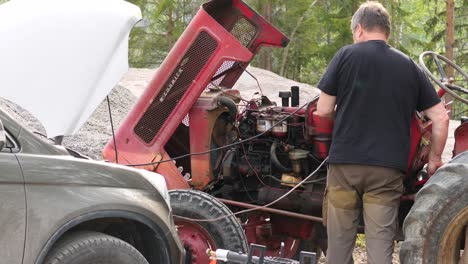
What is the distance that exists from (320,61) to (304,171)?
18.9m

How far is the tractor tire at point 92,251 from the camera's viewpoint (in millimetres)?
4457

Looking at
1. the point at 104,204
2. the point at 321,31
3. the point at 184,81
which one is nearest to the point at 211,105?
the point at 184,81

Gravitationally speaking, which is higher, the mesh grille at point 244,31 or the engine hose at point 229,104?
the mesh grille at point 244,31

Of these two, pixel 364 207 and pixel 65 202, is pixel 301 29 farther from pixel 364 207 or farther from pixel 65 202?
pixel 65 202

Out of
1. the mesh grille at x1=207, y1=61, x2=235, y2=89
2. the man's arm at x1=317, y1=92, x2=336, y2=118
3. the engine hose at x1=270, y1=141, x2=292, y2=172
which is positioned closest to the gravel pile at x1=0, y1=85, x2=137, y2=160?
the mesh grille at x1=207, y1=61, x2=235, y2=89

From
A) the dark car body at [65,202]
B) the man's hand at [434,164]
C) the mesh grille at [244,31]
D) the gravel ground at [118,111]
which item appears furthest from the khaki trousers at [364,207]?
the gravel ground at [118,111]

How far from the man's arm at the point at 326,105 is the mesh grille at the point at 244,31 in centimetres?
184

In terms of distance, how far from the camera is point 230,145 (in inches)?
264

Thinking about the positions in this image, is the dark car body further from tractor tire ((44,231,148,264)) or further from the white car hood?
the white car hood

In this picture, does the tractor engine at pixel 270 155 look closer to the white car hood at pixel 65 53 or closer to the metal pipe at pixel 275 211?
the metal pipe at pixel 275 211

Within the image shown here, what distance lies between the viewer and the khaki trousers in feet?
17.6

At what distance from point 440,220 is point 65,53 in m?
3.49

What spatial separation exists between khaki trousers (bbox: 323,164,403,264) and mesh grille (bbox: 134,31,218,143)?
1878 mm

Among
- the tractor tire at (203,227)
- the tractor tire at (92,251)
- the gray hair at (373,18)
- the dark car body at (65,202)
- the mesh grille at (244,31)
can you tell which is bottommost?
the tractor tire at (203,227)
